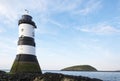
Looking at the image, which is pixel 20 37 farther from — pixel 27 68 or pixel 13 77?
pixel 13 77

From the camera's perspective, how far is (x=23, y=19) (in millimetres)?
30203

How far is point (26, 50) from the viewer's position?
1150 inches

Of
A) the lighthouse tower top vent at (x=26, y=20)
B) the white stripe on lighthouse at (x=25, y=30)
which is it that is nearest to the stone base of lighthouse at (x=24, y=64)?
the white stripe on lighthouse at (x=25, y=30)

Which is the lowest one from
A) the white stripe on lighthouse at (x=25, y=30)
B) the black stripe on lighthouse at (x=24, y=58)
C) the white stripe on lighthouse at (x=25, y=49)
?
the black stripe on lighthouse at (x=24, y=58)

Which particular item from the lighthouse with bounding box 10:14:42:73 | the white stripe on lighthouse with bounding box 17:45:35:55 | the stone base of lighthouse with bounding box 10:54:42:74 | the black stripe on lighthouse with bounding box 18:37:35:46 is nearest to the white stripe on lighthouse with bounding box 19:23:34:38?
the lighthouse with bounding box 10:14:42:73

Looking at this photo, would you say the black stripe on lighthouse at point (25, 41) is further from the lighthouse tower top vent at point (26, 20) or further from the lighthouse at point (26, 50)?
the lighthouse tower top vent at point (26, 20)

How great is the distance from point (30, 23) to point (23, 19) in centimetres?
126

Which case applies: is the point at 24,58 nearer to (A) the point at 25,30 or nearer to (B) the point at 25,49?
(B) the point at 25,49

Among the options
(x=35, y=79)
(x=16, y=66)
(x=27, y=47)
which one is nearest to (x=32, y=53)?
(x=27, y=47)

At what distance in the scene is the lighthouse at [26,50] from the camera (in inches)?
1138

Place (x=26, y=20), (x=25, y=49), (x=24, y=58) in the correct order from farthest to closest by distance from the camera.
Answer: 1. (x=26, y=20)
2. (x=25, y=49)
3. (x=24, y=58)

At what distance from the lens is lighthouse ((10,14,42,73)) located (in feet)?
94.8

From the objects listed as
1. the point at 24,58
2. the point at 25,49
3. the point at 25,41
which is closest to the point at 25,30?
the point at 25,41

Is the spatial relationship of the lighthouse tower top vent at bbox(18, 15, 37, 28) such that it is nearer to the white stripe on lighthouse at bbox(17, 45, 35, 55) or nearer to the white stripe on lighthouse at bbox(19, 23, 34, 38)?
the white stripe on lighthouse at bbox(19, 23, 34, 38)
